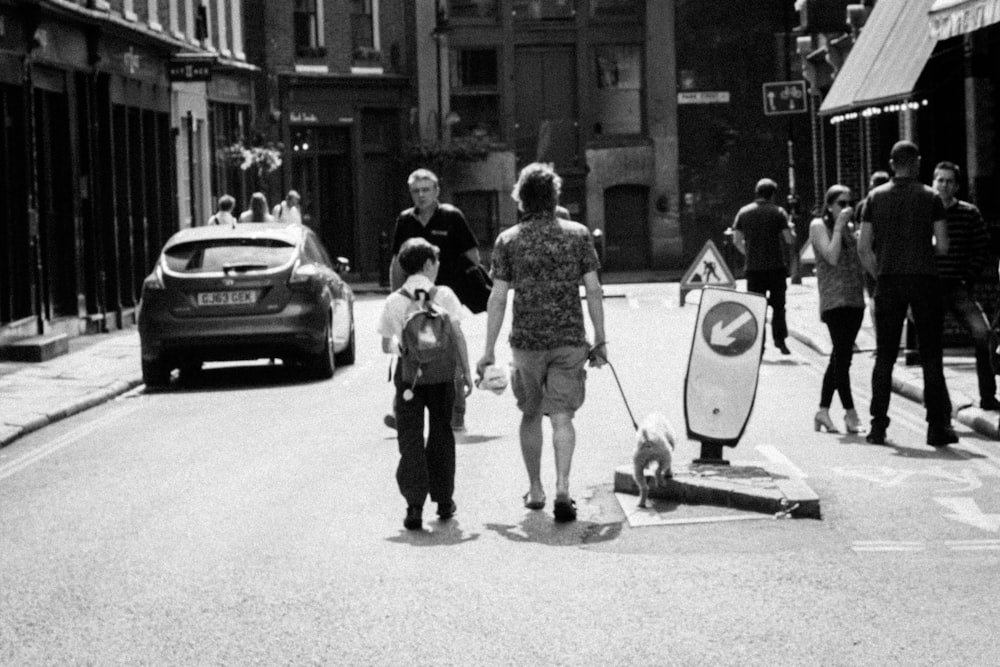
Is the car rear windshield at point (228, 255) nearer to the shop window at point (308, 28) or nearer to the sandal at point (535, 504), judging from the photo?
the sandal at point (535, 504)

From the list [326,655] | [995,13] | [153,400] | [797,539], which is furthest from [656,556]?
[153,400]

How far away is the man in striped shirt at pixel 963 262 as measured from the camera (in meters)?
15.7

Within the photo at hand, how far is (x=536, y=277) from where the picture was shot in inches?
448

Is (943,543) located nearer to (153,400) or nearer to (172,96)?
(153,400)

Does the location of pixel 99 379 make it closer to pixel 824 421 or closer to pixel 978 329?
pixel 824 421

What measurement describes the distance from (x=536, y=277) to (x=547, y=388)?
58 cm

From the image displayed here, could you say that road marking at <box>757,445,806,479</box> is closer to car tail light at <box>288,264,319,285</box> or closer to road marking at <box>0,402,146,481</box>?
road marking at <box>0,402,146,481</box>

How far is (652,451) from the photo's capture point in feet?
37.7

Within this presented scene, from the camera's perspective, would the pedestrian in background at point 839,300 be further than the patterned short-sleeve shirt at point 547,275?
Yes

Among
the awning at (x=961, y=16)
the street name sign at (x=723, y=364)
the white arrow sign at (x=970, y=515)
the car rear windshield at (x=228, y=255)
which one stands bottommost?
the white arrow sign at (x=970, y=515)

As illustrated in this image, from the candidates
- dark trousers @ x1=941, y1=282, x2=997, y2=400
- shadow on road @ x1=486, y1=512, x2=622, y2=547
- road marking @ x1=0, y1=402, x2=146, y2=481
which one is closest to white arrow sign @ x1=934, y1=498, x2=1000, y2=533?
shadow on road @ x1=486, y1=512, x2=622, y2=547

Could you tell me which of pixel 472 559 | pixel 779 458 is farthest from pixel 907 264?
pixel 472 559

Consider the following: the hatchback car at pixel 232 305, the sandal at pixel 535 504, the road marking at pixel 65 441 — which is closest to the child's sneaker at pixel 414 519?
the sandal at pixel 535 504

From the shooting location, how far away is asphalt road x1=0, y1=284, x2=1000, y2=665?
8.08 meters
